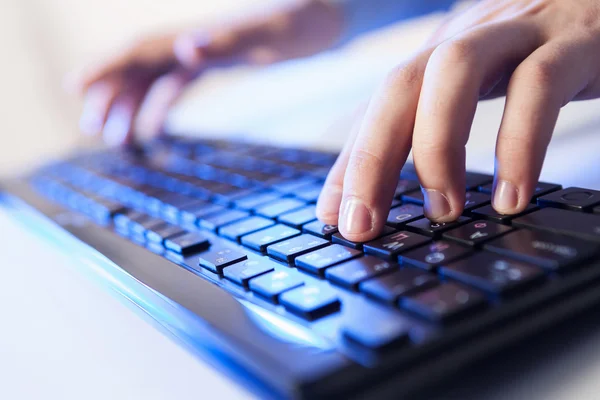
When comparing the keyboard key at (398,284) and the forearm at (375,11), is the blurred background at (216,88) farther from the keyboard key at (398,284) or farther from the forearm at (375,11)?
the keyboard key at (398,284)

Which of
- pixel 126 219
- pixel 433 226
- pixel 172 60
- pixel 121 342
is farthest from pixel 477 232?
pixel 172 60

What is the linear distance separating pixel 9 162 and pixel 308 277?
5.63 feet

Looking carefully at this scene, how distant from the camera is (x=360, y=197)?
0.39 metres

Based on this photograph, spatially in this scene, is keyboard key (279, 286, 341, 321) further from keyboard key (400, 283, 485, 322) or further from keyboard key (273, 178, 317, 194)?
keyboard key (273, 178, 317, 194)

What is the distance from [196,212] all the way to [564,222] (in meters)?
0.31

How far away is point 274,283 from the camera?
338 millimetres

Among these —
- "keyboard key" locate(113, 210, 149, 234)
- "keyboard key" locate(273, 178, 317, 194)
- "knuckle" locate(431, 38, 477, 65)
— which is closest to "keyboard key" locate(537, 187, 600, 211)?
"knuckle" locate(431, 38, 477, 65)

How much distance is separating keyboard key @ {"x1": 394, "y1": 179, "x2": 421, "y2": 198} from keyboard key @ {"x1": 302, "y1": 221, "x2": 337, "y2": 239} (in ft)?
0.26

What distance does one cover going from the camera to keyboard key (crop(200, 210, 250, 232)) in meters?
0.48

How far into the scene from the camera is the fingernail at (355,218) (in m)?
0.38

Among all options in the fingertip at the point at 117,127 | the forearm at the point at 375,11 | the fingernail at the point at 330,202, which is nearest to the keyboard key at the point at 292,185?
the fingernail at the point at 330,202

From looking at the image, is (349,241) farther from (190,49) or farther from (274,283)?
(190,49)

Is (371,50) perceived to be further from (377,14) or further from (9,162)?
(9,162)

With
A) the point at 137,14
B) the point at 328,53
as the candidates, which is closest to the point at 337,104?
the point at 328,53
